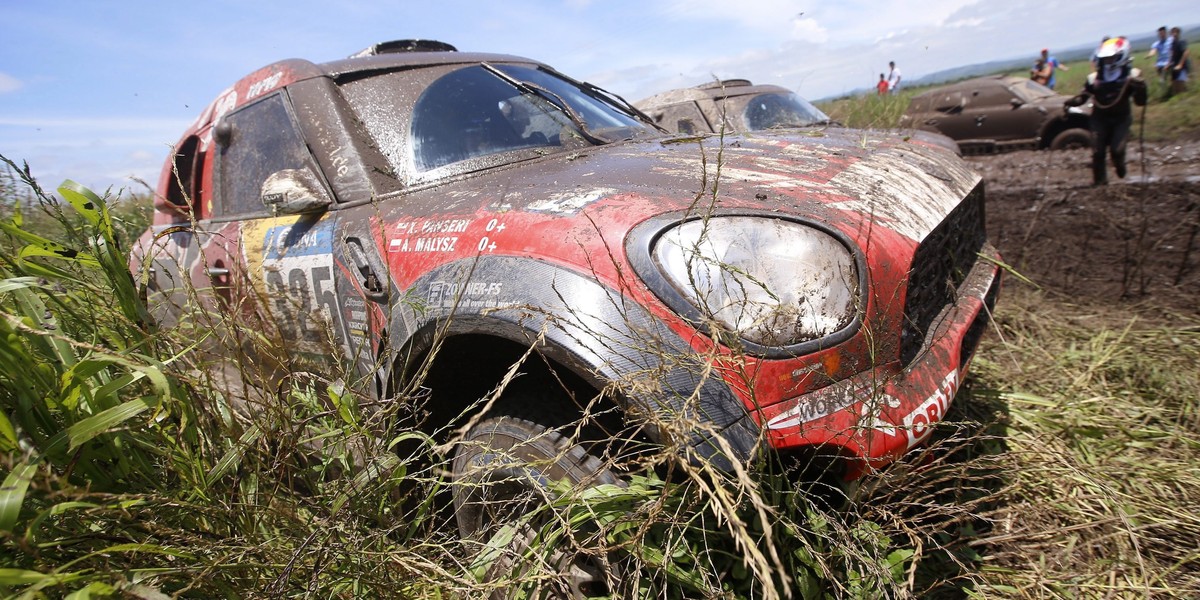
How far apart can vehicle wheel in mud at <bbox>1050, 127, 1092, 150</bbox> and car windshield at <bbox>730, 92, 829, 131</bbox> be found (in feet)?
17.4

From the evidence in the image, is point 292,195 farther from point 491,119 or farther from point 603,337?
point 603,337

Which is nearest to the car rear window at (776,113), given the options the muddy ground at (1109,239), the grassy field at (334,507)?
the muddy ground at (1109,239)

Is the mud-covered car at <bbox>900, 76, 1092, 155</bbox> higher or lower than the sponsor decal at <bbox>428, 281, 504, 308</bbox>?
lower

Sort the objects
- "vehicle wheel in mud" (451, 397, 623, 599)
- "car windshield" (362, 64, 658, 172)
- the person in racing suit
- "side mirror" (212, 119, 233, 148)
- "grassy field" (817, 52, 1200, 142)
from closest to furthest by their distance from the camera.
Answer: "vehicle wheel in mud" (451, 397, 623, 599), "car windshield" (362, 64, 658, 172), "side mirror" (212, 119, 233, 148), the person in racing suit, "grassy field" (817, 52, 1200, 142)

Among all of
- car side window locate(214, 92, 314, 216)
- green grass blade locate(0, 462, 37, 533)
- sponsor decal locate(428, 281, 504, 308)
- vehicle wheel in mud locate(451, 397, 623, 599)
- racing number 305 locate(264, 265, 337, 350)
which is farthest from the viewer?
car side window locate(214, 92, 314, 216)

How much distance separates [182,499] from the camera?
1517mm

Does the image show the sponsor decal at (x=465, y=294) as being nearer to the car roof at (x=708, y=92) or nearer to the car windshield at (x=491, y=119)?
the car windshield at (x=491, y=119)

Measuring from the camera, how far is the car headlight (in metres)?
1.42

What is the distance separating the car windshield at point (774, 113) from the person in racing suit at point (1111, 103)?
246cm

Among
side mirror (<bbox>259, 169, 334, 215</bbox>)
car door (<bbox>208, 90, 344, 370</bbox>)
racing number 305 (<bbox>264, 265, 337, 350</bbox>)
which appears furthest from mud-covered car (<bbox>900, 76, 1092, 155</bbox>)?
racing number 305 (<bbox>264, 265, 337, 350</bbox>)

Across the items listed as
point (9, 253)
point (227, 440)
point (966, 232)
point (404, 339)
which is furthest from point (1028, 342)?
point (9, 253)

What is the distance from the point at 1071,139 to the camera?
390 inches

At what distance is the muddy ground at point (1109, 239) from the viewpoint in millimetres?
3412

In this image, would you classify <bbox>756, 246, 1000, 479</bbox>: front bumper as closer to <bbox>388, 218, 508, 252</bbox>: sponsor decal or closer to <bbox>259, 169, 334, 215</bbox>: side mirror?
<bbox>388, 218, 508, 252</bbox>: sponsor decal
